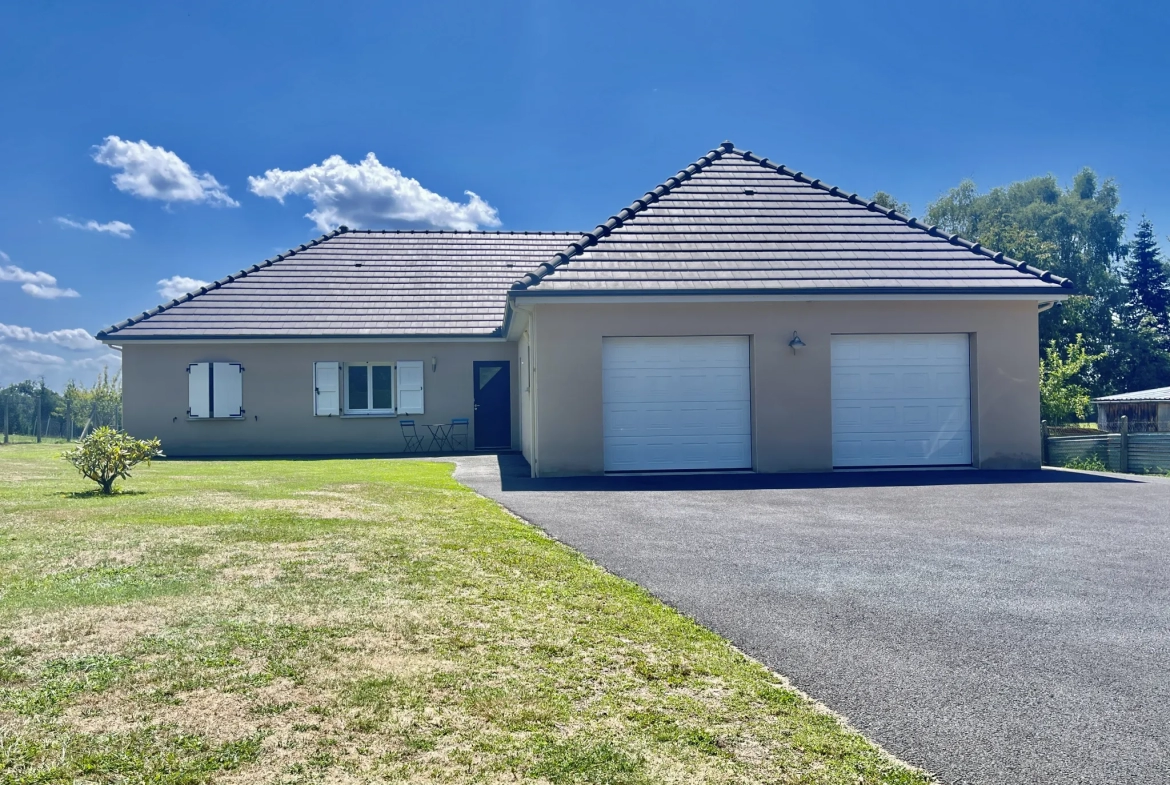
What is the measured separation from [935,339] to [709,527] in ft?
23.2

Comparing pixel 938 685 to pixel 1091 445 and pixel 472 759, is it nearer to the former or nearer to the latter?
pixel 472 759

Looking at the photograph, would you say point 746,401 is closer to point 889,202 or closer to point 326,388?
point 326,388

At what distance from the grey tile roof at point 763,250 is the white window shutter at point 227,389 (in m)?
→ 8.85

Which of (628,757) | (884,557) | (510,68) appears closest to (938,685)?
(628,757)

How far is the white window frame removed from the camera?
59.6 ft

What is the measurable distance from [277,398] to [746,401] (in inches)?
436

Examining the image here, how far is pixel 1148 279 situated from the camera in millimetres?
43438

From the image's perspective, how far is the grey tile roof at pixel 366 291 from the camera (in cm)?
1792

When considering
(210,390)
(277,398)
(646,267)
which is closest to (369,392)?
(277,398)

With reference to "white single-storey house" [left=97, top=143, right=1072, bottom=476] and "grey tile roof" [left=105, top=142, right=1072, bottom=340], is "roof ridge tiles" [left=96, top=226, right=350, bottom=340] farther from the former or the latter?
"white single-storey house" [left=97, top=143, right=1072, bottom=476]

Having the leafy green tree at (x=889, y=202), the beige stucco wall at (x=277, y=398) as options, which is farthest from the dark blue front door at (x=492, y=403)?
the leafy green tree at (x=889, y=202)

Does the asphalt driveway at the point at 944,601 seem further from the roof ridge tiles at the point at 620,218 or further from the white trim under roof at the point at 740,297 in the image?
A: the roof ridge tiles at the point at 620,218

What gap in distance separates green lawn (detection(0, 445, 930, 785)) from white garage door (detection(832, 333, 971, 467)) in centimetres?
761

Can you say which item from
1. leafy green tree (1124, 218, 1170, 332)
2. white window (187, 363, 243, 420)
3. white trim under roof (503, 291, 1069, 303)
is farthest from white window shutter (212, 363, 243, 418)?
leafy green tree (1124, 218, 1170, 332)
